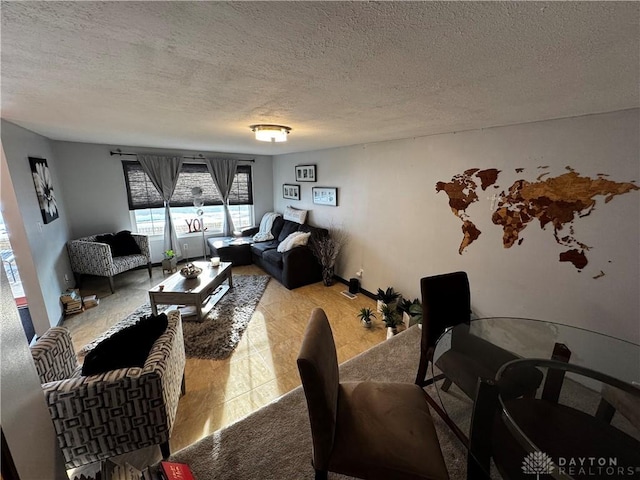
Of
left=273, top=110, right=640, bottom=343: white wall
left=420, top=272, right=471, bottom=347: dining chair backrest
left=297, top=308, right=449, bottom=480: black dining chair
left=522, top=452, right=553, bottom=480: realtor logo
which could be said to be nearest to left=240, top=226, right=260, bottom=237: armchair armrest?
left=273, top=110, right=640, bottom=343: white wall

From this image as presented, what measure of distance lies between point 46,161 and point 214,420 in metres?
3.91

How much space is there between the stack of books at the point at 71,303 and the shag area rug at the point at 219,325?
2.16 feet

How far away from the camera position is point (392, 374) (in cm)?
221

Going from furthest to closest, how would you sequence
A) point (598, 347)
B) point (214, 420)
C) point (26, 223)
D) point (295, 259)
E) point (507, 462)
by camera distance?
1. point (295, 259)
2. point (26, 223)
3. point (214, 420)
4. point (598, 347)
5. point (507, 462)

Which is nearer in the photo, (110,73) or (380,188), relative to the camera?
(110,73)

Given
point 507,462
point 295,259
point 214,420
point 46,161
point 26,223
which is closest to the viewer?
point 507,462

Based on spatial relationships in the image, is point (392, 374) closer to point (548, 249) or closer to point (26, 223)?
point (548, 249)

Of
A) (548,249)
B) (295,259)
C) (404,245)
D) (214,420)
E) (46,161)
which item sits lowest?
(214,420)

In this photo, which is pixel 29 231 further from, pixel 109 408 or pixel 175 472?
pixel 175 472

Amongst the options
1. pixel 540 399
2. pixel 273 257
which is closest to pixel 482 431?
pixel 540 399

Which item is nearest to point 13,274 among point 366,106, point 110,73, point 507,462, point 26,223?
point 26,223

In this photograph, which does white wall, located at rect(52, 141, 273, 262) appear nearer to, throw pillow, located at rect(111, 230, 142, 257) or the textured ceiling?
throw pillow, located at rect(111, 230, 142, 257)

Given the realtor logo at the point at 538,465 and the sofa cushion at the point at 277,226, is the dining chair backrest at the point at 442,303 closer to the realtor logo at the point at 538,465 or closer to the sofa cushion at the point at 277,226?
the realtor logo at the point at 538,465

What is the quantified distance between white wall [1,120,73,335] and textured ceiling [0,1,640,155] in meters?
1.03
